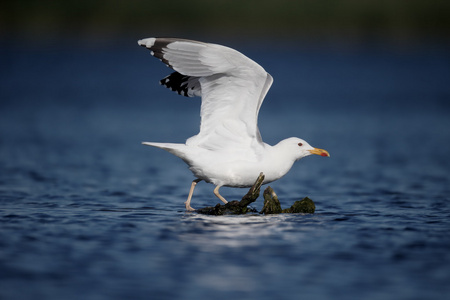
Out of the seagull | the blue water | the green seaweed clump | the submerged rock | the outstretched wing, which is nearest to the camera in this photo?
the blue water

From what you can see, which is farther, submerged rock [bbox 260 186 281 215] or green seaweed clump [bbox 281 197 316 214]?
green seaweed clump [bbox 281 197 316 214]

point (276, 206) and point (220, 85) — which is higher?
point (220, 85)

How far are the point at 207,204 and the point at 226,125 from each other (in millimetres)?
2025

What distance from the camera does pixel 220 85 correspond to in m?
10.0

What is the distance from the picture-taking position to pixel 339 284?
275 inches

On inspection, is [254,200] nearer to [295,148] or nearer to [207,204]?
[295,148]

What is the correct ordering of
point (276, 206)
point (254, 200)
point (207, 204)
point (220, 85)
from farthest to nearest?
point (207, 204) → point (276, 206) → point (220, 85) → point (254, 200)

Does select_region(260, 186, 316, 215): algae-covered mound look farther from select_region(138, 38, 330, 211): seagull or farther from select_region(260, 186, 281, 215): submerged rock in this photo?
select_region(138, 38, 330, 211): seagull

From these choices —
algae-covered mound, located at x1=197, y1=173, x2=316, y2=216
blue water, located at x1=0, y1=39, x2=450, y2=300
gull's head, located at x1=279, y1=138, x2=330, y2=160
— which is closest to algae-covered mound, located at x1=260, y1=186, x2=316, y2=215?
algae-covered mound, located at x1=197, y1=173, x2=316, y2=216

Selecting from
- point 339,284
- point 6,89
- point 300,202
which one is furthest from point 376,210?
point 6,89

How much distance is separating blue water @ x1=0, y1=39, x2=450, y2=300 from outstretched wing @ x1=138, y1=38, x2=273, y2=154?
3.81 ft

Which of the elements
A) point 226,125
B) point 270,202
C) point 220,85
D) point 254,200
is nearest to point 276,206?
point 270,202

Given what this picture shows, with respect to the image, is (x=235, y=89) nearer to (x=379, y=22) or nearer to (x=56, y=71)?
(x=56, y=71)

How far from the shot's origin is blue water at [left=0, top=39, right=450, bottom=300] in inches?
278
